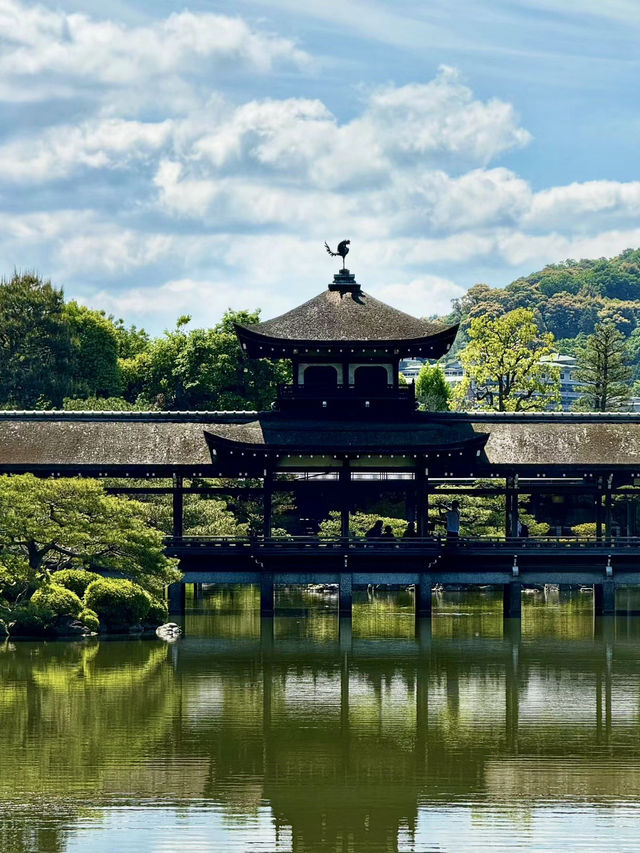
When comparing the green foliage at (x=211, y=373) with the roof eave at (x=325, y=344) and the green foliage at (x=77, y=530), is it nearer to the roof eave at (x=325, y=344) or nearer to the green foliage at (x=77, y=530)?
the roof eave at (x=325, y=344)

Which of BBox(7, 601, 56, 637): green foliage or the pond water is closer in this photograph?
the pond water

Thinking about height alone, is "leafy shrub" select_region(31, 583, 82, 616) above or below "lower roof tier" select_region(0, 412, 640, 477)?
below

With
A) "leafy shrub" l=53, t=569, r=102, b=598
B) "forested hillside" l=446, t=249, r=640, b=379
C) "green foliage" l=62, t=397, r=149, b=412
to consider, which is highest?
"forested hillside" l=446, t=249, r=640, b=379

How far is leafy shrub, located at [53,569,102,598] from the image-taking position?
37.9m

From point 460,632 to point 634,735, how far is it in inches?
614

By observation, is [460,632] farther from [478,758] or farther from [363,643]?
[478,758]

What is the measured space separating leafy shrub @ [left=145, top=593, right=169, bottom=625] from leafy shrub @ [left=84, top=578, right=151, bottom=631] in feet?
2.32

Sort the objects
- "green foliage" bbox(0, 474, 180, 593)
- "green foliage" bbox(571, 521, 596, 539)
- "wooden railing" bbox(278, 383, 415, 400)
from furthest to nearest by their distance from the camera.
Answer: "green foliage" bbox(571, 521, 596, 539) < "wooden railing" bbox(278, 383, 415, 400) < "green foliage" bbox(0, 474, 180, 593)

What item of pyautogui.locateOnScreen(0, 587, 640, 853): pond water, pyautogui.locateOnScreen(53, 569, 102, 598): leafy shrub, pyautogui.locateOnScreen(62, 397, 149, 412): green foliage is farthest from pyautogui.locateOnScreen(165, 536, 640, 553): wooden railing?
pyautogui.locateOnScreen(62, 397, 149, 412): green foliage

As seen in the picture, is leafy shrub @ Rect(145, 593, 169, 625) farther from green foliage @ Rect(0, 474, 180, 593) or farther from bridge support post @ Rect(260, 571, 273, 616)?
bridge support post @ Rect(260, 571, 273, 616)

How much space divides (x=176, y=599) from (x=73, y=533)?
6.33m

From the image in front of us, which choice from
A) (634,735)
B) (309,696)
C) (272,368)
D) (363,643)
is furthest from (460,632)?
(272,368)

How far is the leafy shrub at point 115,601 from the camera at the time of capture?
37.7 meters

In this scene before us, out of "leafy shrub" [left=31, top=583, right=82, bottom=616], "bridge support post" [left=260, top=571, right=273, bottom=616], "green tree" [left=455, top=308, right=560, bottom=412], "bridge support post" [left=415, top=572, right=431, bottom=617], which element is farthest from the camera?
"green tree" [left=455, top=308, right=560, bottom=412]
